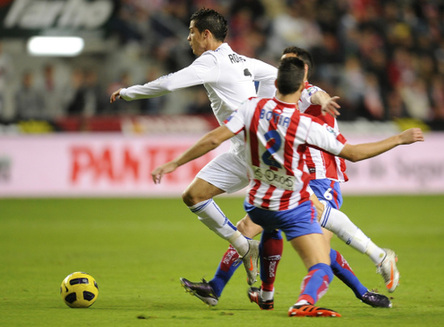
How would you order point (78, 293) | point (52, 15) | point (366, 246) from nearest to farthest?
point (366, 246) → point (78, 293) → point (52, 15)

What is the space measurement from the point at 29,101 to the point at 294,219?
13.0m

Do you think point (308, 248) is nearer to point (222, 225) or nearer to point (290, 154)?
point (290, 154)

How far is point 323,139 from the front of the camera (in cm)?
557

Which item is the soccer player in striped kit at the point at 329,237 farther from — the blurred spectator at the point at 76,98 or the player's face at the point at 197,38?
the blurred spectator at the point at 76,98

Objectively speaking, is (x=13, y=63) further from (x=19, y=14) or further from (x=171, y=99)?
(x=171, y=99)

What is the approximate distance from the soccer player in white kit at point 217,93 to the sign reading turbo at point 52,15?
1343 cm

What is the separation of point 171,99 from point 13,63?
443 centimetres

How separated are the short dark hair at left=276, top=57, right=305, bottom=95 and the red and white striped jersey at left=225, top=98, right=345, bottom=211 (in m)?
0.12

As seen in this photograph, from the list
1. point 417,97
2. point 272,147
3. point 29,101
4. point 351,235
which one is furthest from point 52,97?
point 272,147

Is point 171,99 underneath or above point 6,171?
above

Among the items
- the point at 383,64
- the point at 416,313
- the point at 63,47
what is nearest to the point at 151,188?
the point at 63,47

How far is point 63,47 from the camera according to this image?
65.4 ft

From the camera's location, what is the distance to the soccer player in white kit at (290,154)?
5.55 m

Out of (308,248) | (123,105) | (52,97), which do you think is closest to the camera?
(308,248)
